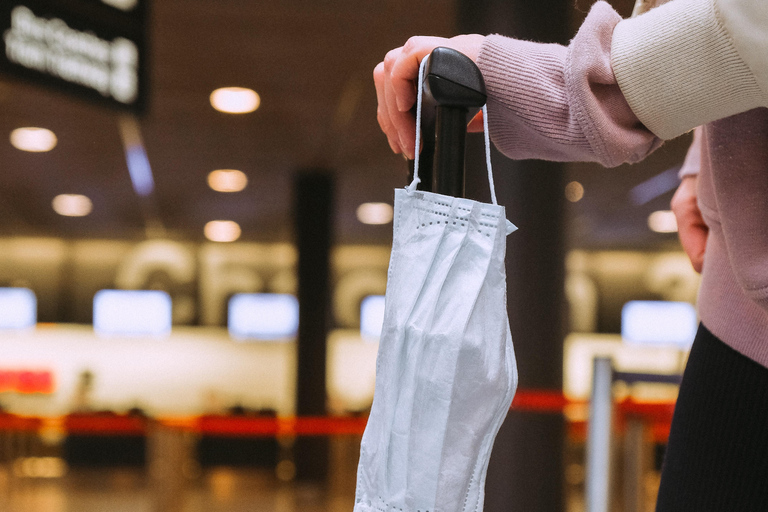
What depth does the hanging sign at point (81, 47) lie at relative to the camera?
2.62 meters

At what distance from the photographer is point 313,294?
911 centimetres

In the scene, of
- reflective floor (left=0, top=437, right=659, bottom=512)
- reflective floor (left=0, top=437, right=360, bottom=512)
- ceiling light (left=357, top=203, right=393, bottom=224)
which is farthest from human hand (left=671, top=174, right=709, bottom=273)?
ceiling light (left=357, top=203, right=393, bottom=224)

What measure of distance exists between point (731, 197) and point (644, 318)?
527 inches

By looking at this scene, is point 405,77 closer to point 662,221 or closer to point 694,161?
point 694,161

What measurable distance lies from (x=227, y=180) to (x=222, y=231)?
3704 mm

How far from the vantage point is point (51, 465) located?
1179cm

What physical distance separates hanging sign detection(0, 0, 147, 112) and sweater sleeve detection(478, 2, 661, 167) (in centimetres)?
241

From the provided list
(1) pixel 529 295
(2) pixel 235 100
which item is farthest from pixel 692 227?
(2) pixel 235 100

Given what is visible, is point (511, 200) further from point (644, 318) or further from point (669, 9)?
point (644, 318)

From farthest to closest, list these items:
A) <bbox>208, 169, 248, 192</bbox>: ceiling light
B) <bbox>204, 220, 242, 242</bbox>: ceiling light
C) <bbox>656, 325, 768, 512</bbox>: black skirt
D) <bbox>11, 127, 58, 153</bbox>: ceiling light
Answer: <bbox>204, 220, 242, 242</bbox>: ceiling light < <bbox>208, 169, 248, 192</bbox>: ceiling light < <bbox>11, 127, 58, 153</bbox>: ceiling light < <bbox>656, 325, 768, 512</bbox>: black skirt

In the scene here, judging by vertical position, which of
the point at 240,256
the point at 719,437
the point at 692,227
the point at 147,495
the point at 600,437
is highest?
the point at 240,256

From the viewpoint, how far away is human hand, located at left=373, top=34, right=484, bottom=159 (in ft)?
2.25

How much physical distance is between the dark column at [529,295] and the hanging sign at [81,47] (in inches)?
52.2

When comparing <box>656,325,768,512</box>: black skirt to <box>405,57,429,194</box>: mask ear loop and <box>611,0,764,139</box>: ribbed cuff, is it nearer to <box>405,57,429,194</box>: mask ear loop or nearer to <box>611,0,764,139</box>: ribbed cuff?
<box>611,0,764,139</box>: ribbed cuff
